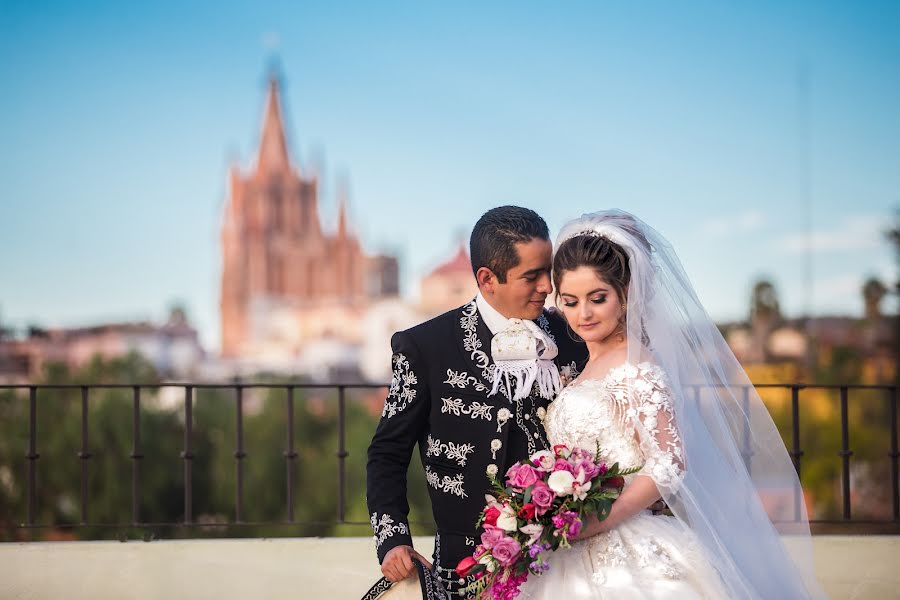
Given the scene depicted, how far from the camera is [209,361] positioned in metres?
70.8

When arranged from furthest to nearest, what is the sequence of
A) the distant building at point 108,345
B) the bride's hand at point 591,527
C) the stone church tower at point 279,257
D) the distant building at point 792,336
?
1. the stone church tower at point 279,257
2. the distant building at point 108,345
3. the distant building at point 792,336
4. the bride's hand at point 591,527

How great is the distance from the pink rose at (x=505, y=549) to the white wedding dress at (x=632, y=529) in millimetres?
227

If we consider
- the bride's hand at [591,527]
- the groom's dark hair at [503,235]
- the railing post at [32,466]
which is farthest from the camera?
the railing post at [32,466]

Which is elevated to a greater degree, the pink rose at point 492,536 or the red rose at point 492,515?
the red rose at point 492,515

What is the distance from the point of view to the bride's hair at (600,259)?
2.26 meters

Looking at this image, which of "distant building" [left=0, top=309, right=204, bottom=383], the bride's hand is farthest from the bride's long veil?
"distant building" [left=0, top=309, right=204, bottom=383]

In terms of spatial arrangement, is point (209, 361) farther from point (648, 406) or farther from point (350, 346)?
point (648, 406)

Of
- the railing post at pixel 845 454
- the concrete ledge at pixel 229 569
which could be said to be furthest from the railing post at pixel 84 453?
the railing post at pixel 845 454

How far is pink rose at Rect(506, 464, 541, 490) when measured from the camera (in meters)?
2.06

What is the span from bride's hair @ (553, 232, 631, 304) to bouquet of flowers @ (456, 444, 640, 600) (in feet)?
1.39

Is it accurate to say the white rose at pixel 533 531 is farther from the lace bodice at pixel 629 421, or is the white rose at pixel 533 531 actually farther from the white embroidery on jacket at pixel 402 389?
the white embroidery on jacket at pixel 402 389

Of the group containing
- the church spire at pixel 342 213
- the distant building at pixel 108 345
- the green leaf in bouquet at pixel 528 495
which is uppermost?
the church spire at pixel 342 213

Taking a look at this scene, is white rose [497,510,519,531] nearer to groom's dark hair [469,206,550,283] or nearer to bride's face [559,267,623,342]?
bride's face [559,267,623,342]

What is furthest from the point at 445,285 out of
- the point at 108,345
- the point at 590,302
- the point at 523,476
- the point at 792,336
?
the point at 523,476
